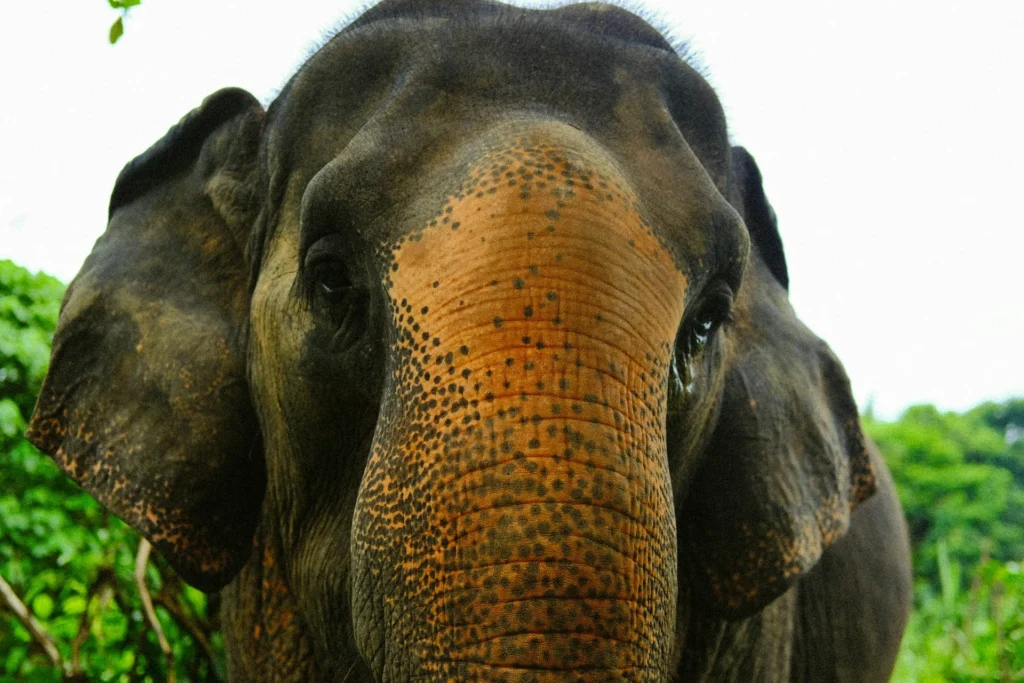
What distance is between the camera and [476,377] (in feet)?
4.52

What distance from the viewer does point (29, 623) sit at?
281cm

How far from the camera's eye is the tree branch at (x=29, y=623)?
9.12ft

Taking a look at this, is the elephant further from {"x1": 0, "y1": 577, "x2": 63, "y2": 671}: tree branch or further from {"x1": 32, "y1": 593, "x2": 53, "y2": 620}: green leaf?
{"x1": 32, "y1": 593, "x2": 53, "y2": 620}: green leaf

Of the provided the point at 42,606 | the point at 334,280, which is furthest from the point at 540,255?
the point at 42,606

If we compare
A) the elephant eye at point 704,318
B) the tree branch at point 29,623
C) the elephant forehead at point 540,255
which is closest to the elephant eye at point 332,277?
the elephant forehead at point 540,255

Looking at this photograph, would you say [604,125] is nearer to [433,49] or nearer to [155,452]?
[433,49]

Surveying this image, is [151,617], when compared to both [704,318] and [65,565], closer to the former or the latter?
[65,565]

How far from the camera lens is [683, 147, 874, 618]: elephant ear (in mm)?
2213

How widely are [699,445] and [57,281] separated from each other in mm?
2552

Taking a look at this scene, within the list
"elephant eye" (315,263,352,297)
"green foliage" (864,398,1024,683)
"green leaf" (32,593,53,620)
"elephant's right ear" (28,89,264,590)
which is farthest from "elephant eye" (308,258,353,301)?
"green foliage" (864,398,1024,683)

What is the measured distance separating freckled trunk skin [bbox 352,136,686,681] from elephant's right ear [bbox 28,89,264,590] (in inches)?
28.7

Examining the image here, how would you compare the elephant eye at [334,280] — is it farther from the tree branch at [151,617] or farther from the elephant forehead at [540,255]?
the tree branch at [151,617]

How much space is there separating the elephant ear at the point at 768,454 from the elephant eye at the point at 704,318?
0.45m

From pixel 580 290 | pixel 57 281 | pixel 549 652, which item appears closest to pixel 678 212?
pixel 580 290
